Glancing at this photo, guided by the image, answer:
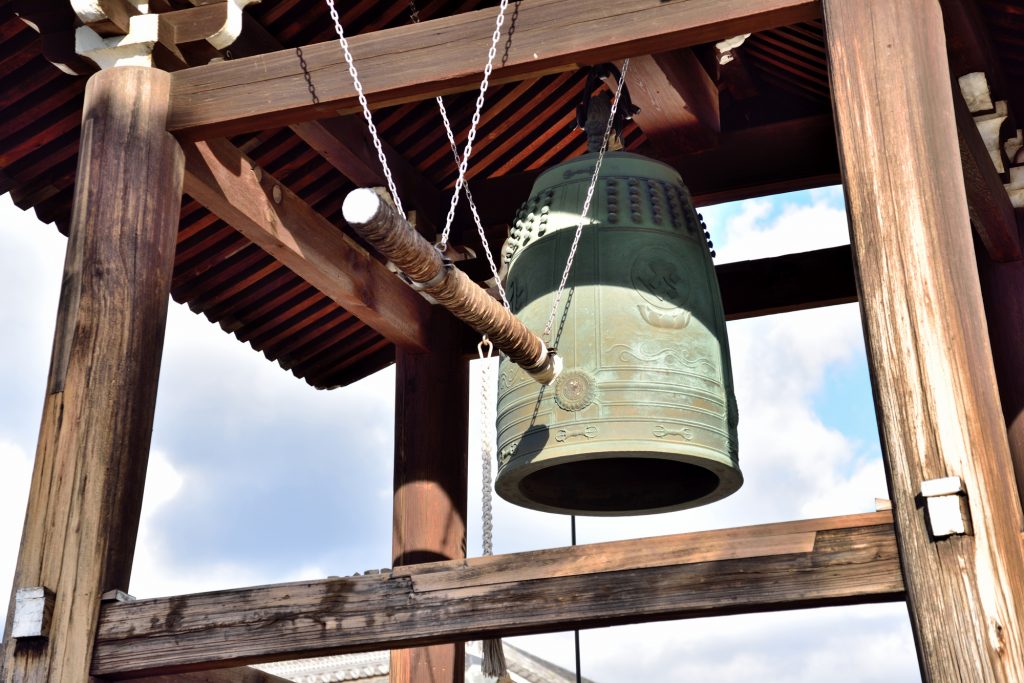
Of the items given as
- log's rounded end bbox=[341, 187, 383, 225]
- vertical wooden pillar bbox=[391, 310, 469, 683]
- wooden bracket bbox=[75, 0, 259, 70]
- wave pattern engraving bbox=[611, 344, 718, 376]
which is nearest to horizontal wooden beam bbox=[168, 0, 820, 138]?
wooden bracket bbox=[75, 0, 259, 70]

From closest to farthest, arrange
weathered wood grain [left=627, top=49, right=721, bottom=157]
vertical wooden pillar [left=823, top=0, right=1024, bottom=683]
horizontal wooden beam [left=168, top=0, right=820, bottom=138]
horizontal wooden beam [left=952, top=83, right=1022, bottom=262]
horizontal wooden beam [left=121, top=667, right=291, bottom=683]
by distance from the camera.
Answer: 1. vertical wooden pillar [left=823, top=0, right=1024, bottom=683]
2. horizontal wooden beam [left=168, top=0, right=820, bottom=138]
3. horizontal wooden beam [left=121, top=667, right=291, bottom=683]
4. horizontal wooden beam [left=952, top=83, right=1022, bottom=262]
5. weathered wood grain [left=627, top=49, right=721, bottom=157]

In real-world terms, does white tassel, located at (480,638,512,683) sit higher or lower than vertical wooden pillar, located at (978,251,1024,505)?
lower

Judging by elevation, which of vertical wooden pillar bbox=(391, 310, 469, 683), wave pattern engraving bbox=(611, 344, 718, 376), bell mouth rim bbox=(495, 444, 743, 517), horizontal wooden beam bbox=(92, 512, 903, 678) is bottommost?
horizontal wooden beam bbox=(92, 512, 903, 678)

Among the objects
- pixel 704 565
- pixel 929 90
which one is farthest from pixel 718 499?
pixel 929 90

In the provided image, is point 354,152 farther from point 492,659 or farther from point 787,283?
point 492,659

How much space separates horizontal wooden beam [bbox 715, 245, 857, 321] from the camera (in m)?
5.07

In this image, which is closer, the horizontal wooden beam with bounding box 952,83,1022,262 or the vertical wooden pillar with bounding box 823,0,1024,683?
the vertical wooden pillar with bounding box 823,0,1024,683

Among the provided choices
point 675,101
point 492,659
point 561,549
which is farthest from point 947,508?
point 675,101

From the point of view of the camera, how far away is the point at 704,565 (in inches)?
109

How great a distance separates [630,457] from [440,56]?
3.76ft

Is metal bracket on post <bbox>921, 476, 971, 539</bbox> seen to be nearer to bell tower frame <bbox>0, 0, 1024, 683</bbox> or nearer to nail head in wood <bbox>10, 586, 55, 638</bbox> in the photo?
bell tower frame <bbox>0, 0, 1024, 683</bbox>

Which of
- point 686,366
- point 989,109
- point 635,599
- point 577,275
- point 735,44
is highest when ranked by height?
point 735,44

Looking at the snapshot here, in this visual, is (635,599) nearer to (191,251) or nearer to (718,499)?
(718,499)

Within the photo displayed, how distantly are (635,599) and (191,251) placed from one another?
3168 millimetres
